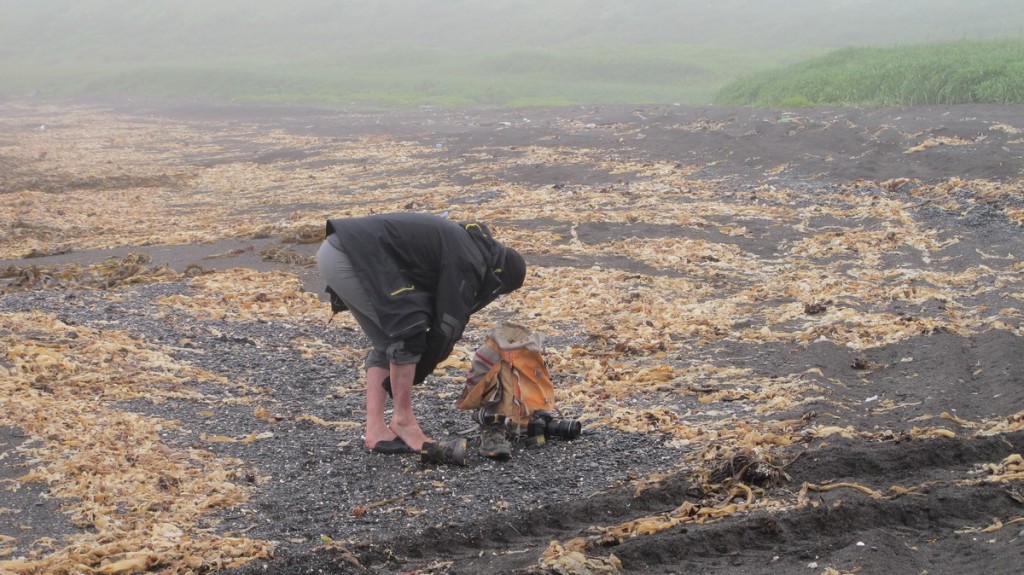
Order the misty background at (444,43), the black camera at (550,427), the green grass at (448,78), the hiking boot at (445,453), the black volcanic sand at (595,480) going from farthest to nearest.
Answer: the misty background at (444,43)
the green grass at (448,78)
the black camera at (550,427)
the hiking boot at (445,453)
the black volcanic sand at (595,480)

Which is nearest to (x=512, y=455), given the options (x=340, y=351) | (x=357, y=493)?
(x=357, y=493)

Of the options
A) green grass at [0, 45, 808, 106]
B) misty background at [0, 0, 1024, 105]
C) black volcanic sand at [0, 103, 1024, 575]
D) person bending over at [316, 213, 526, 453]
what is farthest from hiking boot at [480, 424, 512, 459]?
green grass at [0, 45, 808, 106]

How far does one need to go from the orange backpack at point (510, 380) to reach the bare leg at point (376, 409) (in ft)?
1.65

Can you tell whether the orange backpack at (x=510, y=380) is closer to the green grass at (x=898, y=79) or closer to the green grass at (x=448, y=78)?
the green grass at (x=898, y=79)

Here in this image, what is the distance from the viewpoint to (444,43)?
261 feet

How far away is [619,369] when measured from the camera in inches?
313

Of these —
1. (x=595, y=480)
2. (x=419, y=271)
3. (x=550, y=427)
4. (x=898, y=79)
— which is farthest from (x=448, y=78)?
(x=595, y=480)

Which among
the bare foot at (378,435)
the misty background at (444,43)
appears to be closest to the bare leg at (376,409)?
the bare foot at (378,435)

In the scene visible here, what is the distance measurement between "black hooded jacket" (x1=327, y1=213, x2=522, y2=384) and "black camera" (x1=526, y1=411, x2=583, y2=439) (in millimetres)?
741

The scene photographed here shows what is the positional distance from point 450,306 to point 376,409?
2.75 feet

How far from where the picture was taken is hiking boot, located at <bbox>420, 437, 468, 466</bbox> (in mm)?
5797

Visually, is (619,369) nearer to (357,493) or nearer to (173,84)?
(357,493)

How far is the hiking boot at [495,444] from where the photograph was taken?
5.88 meters

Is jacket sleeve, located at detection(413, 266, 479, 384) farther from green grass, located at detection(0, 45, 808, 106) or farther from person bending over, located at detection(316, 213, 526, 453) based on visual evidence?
green grass, located at detection(0, 45, 808, 106)
